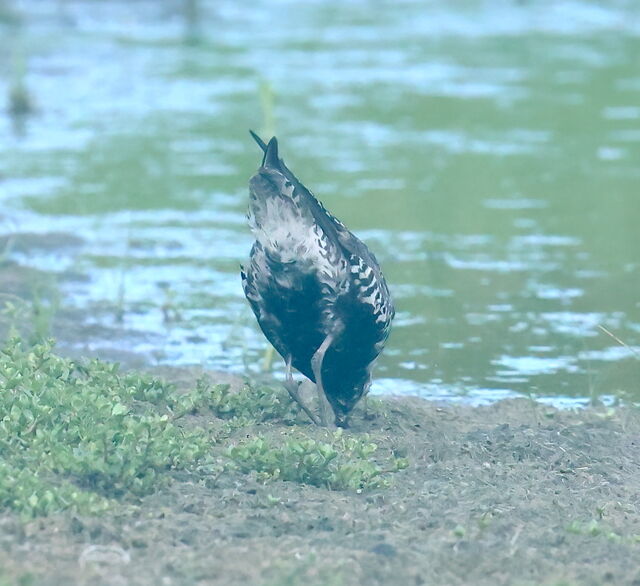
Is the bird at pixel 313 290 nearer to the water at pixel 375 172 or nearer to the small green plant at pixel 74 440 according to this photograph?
the small green plant at pixel 74 440

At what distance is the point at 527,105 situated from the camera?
15539 mm

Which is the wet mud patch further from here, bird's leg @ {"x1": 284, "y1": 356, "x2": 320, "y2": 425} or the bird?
the bird

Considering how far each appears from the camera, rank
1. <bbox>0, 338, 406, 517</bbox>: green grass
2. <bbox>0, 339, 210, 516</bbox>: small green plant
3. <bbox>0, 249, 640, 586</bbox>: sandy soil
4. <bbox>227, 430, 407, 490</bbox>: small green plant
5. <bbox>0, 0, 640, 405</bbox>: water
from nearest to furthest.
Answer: <bbox>0, 249, 640, 586</bbox>: sandy soil < <bbox>0, 339, 210, 516</bbox>: small green plant < <bbox>0, 338, 406, 517</bbox>: green grass < <bbox>227, 430, 407, 490</bbox>: small green plant < <bbox>0, 0, 640, 405</bbox>: water

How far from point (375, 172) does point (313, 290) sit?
6534mm

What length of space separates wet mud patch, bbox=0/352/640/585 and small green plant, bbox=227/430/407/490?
38mm

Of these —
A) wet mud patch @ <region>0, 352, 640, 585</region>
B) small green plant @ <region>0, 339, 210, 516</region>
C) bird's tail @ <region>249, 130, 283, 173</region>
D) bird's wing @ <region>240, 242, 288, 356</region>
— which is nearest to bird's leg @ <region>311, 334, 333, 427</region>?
wet mud patch @ <region>0, 352, 640, 585</region>

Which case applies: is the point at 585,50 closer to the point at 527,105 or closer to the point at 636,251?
the point at 527,105

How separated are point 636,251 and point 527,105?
5.63 metres

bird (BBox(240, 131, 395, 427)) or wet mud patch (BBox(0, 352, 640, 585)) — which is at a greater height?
bird (BBox(240, 131, 395, 427))

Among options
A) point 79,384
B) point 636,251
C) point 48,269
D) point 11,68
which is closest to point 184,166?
point 48,269

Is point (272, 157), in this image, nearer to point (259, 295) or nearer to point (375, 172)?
point (259, 295)

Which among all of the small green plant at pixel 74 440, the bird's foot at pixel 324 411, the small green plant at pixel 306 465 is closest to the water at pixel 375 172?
the bird's foot at pixel 324 411

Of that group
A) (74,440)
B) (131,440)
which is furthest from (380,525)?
(74,440)

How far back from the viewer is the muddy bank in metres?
4.39
